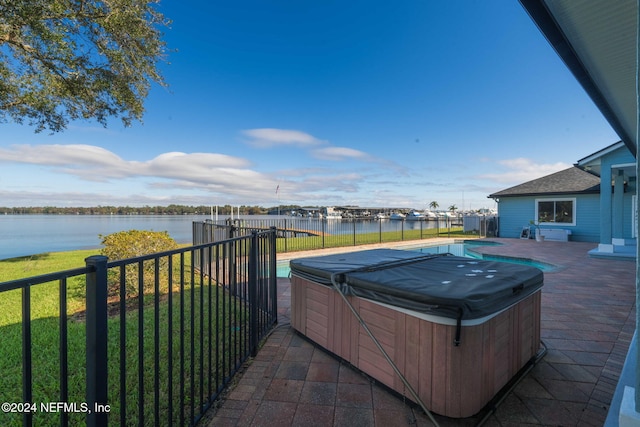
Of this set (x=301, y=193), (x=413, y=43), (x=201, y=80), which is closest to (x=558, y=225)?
(x=413, y=43)

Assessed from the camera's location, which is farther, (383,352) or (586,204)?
(586,204)

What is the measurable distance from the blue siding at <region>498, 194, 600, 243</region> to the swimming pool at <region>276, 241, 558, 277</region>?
333 centimetres

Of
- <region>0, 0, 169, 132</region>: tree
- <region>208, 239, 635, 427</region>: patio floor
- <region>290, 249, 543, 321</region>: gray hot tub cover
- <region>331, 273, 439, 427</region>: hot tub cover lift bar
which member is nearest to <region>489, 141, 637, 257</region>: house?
<region>208, 239, 635, 427</region>: patio floor

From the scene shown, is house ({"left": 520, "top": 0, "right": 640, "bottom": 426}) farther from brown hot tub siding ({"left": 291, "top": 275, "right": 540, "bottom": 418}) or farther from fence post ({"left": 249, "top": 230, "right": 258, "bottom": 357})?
fence post ({"left": 249, "top": 230, "right": 258, "bottom": 357})

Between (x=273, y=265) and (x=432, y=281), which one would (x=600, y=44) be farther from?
(x=273, y=265)

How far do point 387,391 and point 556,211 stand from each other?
15.3 metres

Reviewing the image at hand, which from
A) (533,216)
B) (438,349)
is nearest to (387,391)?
(438,349)

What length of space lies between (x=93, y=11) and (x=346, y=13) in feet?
19.8

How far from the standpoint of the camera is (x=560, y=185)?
13.2 m

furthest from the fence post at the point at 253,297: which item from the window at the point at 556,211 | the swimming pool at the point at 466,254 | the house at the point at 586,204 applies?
the window at the point at 556,211

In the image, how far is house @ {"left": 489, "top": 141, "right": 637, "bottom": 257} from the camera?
8.16 m

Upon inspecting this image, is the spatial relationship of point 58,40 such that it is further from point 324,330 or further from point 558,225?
point 558,225

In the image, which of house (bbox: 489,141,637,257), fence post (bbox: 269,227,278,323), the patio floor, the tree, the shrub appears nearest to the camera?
the patio floor

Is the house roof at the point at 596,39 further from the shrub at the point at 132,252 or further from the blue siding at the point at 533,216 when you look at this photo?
the blue siding at the point at 533,216
